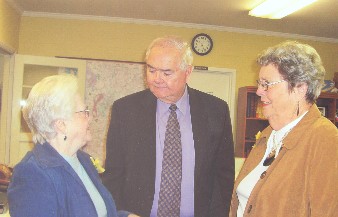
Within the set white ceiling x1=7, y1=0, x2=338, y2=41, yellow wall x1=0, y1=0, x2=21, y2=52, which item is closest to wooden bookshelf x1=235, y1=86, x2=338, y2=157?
white ceiling x1=7, y1=0, x2=338, y2=41

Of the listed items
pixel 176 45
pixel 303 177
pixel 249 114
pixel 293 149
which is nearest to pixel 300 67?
pixel 293 149

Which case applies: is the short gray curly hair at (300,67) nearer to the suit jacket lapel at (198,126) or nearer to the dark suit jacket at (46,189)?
the suit jacket lapel at (198,126)

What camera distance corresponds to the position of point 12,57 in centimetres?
516

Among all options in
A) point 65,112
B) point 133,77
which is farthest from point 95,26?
point 65,112

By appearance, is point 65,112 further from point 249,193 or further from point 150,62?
point 249,193

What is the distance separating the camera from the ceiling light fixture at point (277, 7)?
4.31 metres

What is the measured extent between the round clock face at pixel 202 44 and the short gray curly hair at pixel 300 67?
174 inches

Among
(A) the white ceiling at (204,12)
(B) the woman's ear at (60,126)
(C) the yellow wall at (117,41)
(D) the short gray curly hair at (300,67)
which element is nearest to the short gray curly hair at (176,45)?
(D) the short gray curly hair at (300,67)

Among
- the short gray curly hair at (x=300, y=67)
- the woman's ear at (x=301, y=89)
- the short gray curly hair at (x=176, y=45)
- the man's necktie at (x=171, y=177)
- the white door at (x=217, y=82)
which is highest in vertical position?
the white door at (x=217, y=82)

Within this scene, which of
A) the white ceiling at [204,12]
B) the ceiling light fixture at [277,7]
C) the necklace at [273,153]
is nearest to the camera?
the necklace at [273,153]

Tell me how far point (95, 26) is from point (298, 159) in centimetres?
478

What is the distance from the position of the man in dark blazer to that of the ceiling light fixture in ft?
8.86

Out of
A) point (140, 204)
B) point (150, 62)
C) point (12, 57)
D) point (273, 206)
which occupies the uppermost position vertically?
point (12, 57)

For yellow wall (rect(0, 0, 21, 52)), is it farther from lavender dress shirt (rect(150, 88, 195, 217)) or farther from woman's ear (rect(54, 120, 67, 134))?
woman's ear (rect(54, 120, 67, 134))
